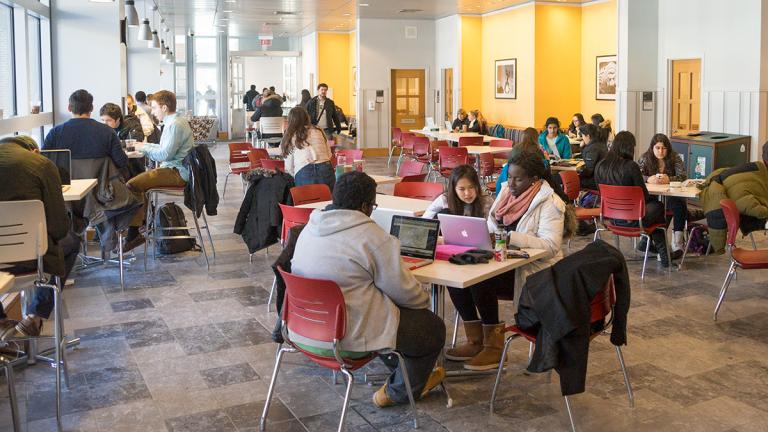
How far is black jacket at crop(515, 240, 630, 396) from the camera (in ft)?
11.8

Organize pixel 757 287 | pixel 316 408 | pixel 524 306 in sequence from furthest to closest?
pixel 757 287 < pixel 316 408 < pixel 524 306

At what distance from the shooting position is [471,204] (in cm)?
494

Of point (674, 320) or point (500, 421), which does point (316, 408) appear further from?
point (674, 320)

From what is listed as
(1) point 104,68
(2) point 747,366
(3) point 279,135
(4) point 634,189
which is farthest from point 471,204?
(3) point 279,135

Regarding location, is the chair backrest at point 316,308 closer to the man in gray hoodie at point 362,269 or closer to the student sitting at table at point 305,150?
the man in gray hoodie at point 362,269

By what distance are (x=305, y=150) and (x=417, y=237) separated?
11.3 feet

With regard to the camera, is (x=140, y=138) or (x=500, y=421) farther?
(x=140, y=138)

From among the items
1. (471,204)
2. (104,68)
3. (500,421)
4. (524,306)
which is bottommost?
(500,421)

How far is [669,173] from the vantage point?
7.96 metres

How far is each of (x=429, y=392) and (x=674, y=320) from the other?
90.7 inches

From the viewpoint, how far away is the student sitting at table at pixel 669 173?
7.75m

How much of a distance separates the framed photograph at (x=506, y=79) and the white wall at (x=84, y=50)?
28.0ft

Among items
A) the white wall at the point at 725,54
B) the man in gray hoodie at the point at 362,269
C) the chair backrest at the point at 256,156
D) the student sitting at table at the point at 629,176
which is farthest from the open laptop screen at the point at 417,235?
the white wall at the point at 725,54

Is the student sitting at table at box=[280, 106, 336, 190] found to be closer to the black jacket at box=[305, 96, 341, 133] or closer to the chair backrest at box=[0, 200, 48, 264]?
the chair backrest at box=[0, 200, 48, 264]
